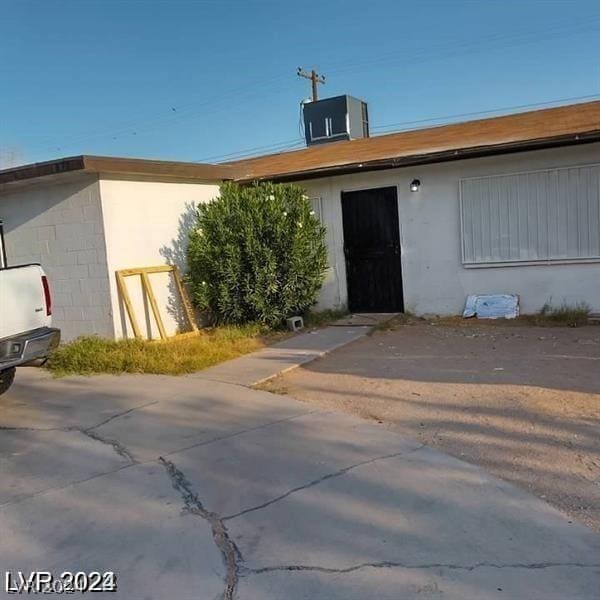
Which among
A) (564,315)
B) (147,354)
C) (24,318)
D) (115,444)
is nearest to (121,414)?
(115,444)

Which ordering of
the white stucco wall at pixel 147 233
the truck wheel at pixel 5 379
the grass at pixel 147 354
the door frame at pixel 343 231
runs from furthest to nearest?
the door frame at pixel 343 231 < the white stucco wall at pixel 147 233 < the grass at pixel 147 354 < the truck wheel at pixel 5 379

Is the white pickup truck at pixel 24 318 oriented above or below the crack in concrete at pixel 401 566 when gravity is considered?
above

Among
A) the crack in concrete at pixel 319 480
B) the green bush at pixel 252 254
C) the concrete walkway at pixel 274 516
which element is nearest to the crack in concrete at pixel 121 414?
the concrete walkway at pixel 274 516

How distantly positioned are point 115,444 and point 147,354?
3.09 m

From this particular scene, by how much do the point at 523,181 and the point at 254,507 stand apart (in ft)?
25.2

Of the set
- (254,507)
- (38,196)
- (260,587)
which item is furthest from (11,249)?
(260,587)

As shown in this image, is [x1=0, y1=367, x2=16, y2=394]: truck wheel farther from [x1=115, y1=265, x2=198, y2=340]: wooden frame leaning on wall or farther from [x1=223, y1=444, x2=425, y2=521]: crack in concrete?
[x1=223, y1=444, x2=425, y2=521]: crack in concrete

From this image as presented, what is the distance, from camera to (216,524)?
3.54 metres

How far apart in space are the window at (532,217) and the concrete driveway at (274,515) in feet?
18.6

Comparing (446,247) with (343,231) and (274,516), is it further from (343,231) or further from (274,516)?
(274,516)

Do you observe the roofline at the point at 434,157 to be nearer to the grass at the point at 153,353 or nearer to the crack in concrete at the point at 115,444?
the grass at the point at 153,353

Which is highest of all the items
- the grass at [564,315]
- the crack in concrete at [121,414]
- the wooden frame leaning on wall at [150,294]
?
the wooden frame leaning on wall at [150,294]

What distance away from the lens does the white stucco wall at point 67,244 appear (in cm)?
894

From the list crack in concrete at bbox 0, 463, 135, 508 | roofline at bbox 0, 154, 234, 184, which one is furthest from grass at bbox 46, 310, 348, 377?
crack in concrete at bbox 0, 463, 135, 508
